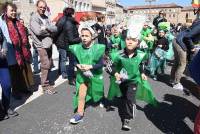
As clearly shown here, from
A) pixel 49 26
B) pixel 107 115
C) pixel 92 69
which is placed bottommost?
pixel 107 115

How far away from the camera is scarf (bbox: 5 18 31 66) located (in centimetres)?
596

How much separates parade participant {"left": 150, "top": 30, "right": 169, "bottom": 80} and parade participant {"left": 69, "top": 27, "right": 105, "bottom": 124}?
11.3ft

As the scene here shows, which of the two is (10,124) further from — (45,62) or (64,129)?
(45,62)

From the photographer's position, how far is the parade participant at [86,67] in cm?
552

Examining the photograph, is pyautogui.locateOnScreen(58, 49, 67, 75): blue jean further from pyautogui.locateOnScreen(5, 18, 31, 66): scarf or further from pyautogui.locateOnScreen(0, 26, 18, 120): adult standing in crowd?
pyautogui.locateOnScreen(0, 26, 18, 120): adult standing in crowd

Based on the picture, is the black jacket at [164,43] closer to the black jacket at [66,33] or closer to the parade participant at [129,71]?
the black jacket at [66,33]

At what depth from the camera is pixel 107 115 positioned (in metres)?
5.79

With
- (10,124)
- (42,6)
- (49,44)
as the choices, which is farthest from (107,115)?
(42,6)

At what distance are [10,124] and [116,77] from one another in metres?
1.82

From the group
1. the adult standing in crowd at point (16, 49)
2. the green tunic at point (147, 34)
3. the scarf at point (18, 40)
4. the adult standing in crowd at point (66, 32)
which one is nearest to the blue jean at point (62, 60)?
the adult standing in crowd at point (66, 32)

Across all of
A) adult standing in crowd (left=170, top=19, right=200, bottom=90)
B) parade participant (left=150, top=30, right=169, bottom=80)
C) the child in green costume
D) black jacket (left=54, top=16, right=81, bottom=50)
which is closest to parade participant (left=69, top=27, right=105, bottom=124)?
the child in green costume

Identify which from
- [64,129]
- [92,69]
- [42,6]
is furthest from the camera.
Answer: [42,6]

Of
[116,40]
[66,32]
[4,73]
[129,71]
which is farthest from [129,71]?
[116,40]

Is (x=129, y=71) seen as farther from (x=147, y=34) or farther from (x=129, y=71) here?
(x=147, y=34)
